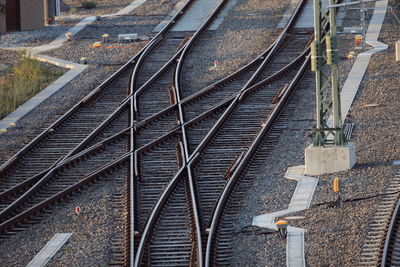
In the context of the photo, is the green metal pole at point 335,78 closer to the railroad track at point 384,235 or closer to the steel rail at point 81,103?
the railroad track at point 384,235

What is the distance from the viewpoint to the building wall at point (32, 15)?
122 feet

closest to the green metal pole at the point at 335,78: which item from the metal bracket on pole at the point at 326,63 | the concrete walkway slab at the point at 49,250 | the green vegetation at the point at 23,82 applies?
the metal bracket on pole at the point at 326,63

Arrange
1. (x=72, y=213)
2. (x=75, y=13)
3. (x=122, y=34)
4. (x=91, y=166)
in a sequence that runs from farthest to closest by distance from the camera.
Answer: (x=75, y=13) → (x=122, y=34) → (x=91, y=166) → (x=72, y=213)

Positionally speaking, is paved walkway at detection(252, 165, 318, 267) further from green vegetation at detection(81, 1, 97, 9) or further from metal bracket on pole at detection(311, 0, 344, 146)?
green vegetation at detection(81, 1, 97, 9)

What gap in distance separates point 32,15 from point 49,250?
21.0 metres

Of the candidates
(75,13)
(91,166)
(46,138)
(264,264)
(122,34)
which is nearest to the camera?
(264,264)

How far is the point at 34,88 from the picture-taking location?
29.8 m

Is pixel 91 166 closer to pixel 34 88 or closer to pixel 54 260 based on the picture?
pixel 54 260

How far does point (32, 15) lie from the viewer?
123ft

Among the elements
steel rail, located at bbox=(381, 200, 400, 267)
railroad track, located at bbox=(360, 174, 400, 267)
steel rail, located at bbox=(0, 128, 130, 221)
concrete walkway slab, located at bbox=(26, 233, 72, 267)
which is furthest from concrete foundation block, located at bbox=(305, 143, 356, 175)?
concrete walkway slab, located at bbox=(26, 233, 72, 267)

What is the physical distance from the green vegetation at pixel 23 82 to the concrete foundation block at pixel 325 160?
30.6 feet

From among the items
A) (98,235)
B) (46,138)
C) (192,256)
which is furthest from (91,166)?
(192,256)

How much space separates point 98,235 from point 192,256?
2.05 meters

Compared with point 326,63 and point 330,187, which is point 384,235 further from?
point 326,63
